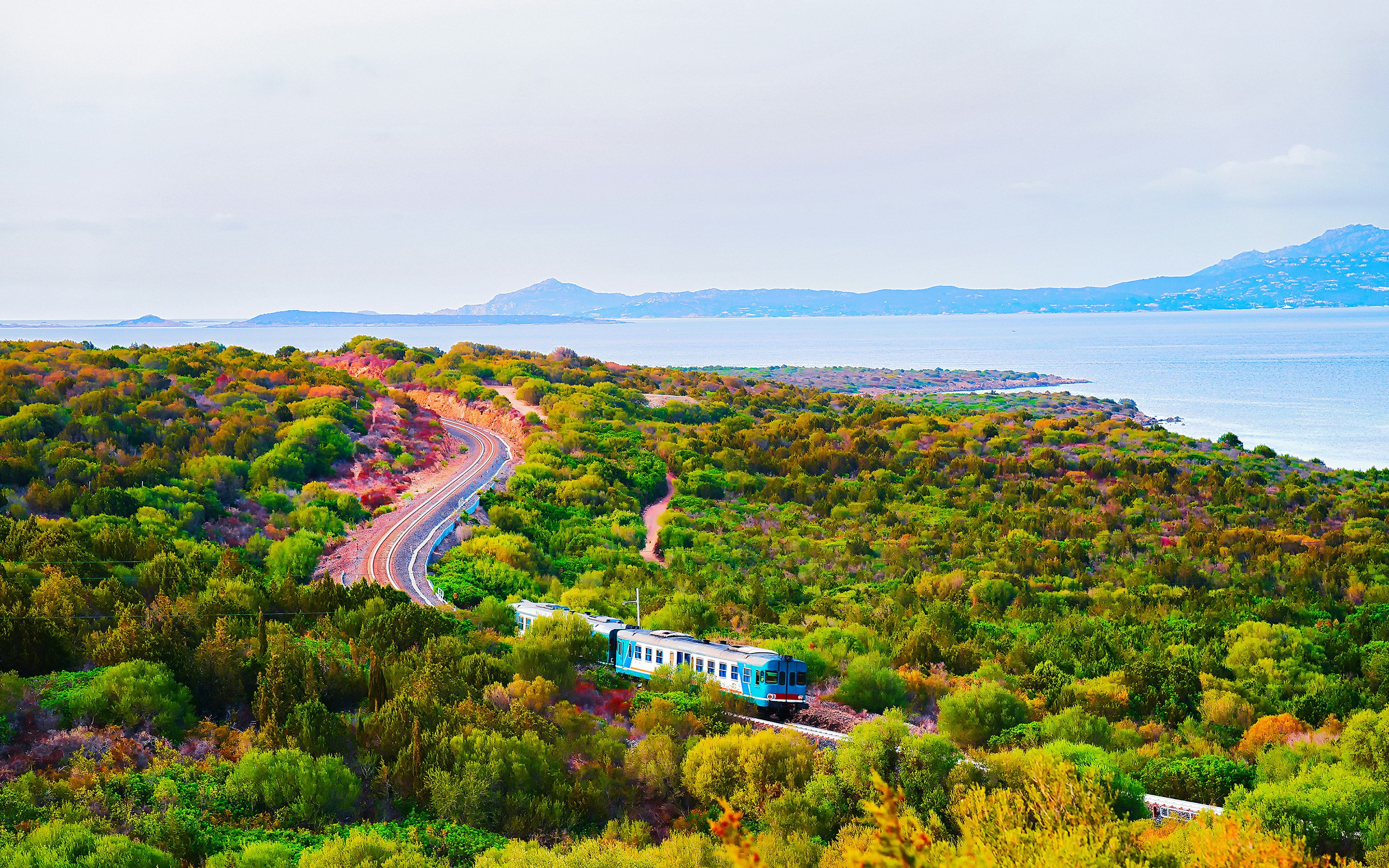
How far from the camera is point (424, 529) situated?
36.4 m

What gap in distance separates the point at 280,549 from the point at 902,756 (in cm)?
2393

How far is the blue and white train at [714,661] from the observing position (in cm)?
2016

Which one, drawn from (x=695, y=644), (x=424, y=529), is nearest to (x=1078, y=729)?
(x=695, y=644)

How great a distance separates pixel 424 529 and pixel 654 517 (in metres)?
13.4

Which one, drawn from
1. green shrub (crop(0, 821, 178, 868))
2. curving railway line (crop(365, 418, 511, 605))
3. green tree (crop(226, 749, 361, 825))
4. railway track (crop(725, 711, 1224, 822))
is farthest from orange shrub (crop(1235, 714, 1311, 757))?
curving railway line (crop(365, 418, 511, 605))

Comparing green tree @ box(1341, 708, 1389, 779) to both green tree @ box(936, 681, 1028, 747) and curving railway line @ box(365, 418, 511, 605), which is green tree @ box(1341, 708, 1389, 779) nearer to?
green tree @ box(936, 681, 1028, 747)

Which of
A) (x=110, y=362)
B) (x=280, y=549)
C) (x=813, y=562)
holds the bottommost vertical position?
(x=813, y=562)

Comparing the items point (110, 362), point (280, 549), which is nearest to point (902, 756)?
point (280, 549)

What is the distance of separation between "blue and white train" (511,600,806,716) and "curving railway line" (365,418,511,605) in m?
7.73

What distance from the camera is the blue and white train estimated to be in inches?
794

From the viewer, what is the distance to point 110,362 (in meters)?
52.4

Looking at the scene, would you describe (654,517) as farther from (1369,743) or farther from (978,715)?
(1369,743)

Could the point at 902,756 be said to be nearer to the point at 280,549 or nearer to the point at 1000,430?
the point at 280,549

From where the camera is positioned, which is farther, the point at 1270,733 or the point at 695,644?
the point at 695,644
